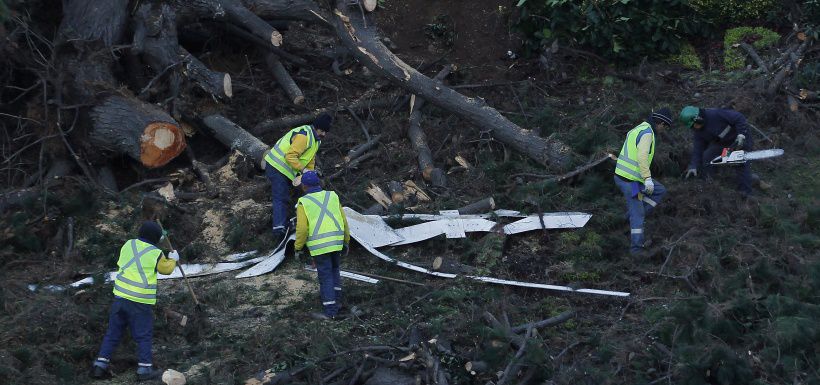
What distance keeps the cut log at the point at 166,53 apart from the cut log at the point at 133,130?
2.00 feet

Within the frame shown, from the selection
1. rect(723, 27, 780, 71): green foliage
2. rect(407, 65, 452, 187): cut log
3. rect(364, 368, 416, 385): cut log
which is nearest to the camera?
rect(364, 368, 416, 385): cut log

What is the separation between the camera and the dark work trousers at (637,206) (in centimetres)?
967

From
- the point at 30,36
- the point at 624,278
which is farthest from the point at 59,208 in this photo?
the point at 624,278

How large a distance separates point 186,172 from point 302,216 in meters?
3.20

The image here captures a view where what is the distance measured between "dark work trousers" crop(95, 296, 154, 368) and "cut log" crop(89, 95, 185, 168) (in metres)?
3.59

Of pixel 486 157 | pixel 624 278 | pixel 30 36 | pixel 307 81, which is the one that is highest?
pixel 30 36

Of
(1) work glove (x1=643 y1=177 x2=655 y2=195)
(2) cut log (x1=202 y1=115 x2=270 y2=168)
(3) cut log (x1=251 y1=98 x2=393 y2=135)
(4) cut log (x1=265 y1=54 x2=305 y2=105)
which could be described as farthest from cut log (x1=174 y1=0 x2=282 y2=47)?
(1) work glove (x1=643 y1=177 x2=655 y2=195)

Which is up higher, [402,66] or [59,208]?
[402,66]

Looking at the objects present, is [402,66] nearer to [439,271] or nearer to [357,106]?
[357,106]

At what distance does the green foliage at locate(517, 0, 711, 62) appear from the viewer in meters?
12.9

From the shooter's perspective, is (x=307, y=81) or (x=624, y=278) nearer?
(x=624, y=278)

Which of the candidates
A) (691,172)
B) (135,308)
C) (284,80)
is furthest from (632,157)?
(284,80)

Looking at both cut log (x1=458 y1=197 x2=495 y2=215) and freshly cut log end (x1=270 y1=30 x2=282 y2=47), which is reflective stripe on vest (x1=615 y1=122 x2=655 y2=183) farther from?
freshly cut log end (x1=270 y1=30 x2=282 y2=47)

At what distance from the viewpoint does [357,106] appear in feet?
42.0
